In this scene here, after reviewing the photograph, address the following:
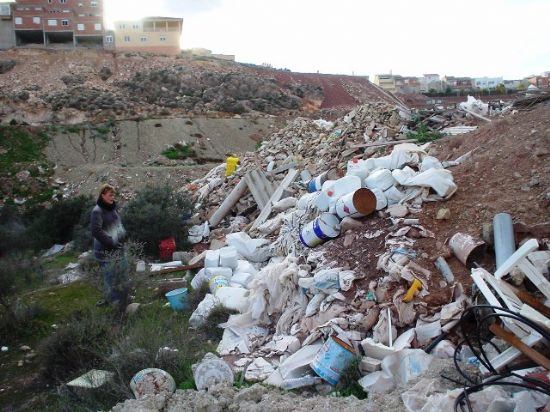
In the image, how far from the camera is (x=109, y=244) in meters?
6.00

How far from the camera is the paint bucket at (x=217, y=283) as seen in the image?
611 cm

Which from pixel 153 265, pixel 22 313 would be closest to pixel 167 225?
pixel 153 265

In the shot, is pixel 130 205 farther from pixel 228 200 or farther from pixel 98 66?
pixel 98 66

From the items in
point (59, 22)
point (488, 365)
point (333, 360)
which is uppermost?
point (59, 22)

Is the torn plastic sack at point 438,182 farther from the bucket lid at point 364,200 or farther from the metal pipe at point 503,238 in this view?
the metal pipe at point 503,238

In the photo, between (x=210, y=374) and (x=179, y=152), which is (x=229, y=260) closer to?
(x=210, y=374)

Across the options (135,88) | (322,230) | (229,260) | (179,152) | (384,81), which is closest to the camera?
(322,230)

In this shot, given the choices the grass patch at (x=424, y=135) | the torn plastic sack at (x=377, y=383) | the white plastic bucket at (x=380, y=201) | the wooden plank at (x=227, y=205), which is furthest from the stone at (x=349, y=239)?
the wooden plank at (x=227, y=205)

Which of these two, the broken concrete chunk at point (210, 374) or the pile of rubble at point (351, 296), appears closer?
the pile of rubble at point (351, 296)

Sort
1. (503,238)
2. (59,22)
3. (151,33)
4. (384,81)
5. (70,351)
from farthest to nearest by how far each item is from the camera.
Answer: (384,81), (151,33), (59,22), (70,351), (503,238)

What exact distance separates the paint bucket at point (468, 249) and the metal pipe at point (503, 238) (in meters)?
0.22

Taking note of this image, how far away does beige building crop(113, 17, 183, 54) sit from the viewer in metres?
53.8

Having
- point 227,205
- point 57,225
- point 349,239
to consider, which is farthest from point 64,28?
point 349,239

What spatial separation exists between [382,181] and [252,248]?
222cm
